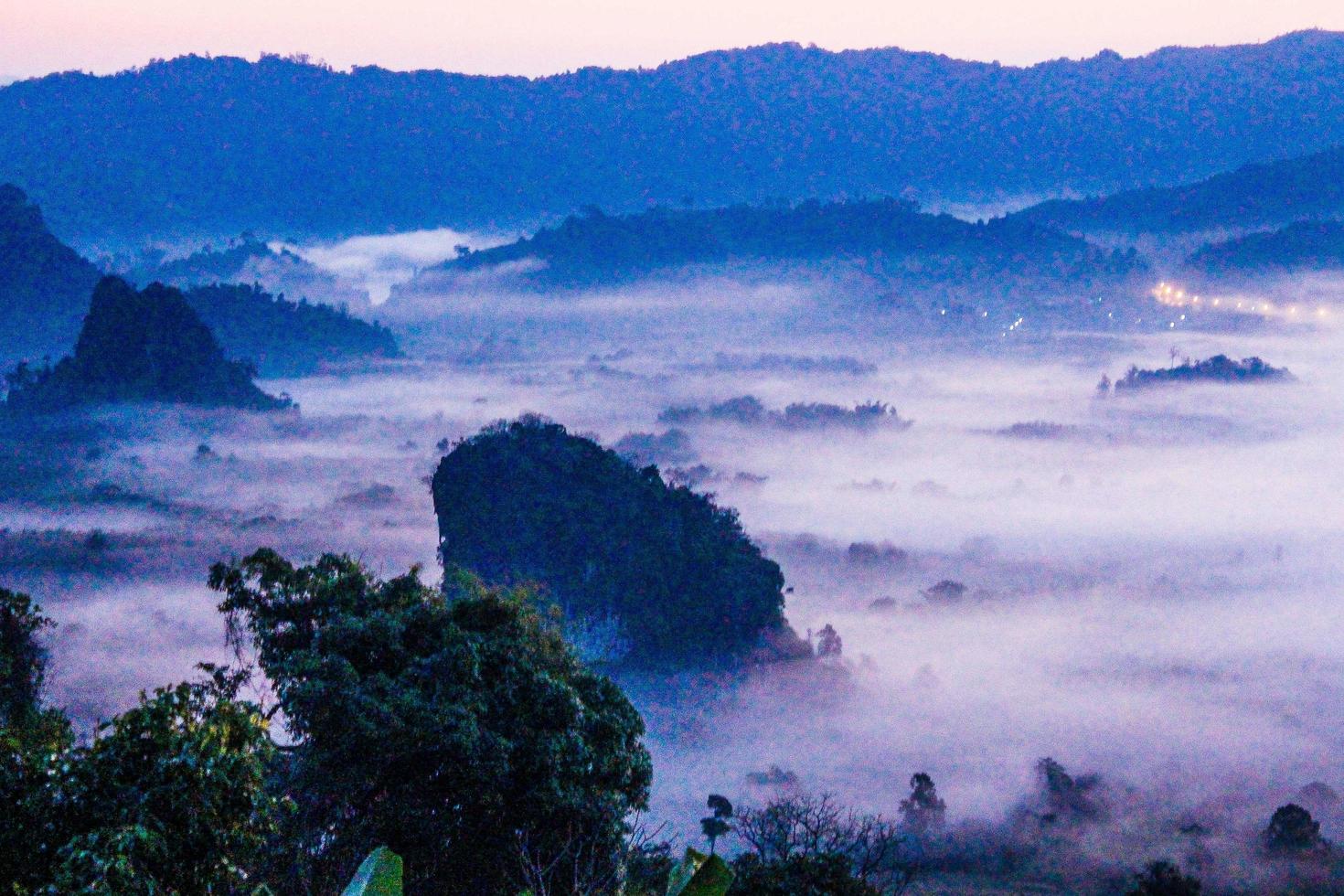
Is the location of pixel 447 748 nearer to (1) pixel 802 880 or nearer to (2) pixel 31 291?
(1) pixel 802 880

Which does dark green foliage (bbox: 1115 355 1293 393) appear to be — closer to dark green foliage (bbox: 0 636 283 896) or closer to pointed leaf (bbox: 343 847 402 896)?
dark green foliage (bbox: 0 636 283 896)

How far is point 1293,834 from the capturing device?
36.5 meters

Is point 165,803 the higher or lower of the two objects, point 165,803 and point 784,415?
the higher

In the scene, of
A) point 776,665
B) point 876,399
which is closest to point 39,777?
point 776,665

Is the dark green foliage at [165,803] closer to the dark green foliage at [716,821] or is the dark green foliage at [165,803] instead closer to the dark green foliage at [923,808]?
the dark green foliage at [716,821]

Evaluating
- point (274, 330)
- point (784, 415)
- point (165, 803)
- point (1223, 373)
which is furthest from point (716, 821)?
point (274, 330)

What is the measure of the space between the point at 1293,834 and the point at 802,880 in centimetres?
3077

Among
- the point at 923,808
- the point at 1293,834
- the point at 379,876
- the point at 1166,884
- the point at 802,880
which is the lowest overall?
the point at 923,808

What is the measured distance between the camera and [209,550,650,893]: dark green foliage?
14625 mm

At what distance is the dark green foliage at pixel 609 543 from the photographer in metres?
53.1

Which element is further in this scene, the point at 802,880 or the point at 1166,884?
the point at 1166,884

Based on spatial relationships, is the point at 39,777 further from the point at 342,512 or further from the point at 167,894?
the point at 342,512

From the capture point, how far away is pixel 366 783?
A: 14758 millimetres

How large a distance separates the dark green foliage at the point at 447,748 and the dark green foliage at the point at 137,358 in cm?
9354
